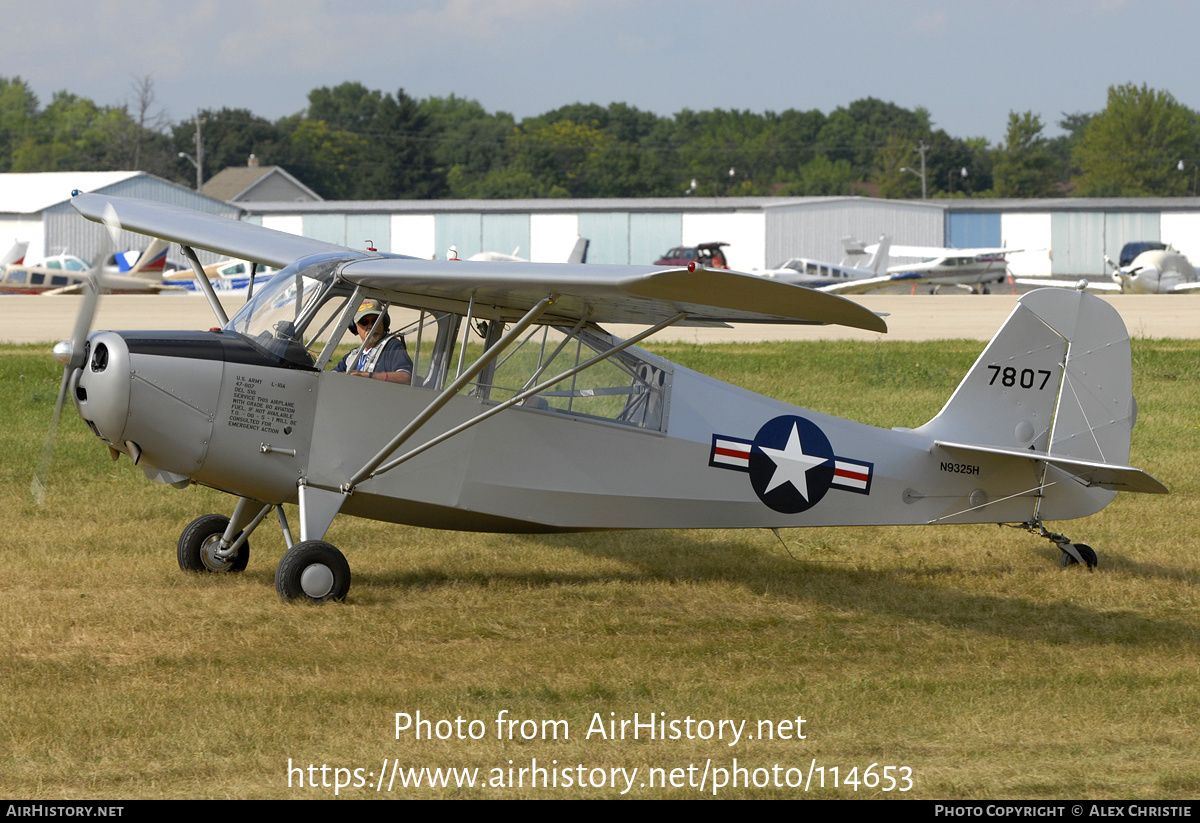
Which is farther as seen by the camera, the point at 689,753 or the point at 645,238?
the point at 645,238

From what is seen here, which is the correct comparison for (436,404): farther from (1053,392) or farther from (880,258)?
(880,258)

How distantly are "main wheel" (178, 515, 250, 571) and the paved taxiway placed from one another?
14720 mm

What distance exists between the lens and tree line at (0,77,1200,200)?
12506cm

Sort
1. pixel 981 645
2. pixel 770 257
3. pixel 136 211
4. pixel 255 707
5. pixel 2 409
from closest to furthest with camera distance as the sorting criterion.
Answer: pixel 255 707, pixel 981 645, pixel 136 211, pixel 2 409, pixel 770 257

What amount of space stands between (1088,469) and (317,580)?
524 centimetres

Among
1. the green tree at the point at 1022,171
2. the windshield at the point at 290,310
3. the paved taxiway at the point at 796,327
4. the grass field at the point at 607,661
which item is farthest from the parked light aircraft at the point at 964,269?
the green tree at the point at 1022,171

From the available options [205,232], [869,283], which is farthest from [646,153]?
[205,232]

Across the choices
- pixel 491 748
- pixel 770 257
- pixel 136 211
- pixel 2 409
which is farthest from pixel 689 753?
pixel 770 257

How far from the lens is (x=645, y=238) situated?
251 feet

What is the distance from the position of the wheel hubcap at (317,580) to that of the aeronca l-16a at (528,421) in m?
0.01

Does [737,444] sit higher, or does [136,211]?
[136,211]

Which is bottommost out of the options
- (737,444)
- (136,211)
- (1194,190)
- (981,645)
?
(981,645)

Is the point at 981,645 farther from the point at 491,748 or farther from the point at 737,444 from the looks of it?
the point at 491,748

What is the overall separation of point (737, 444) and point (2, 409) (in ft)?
37.9
